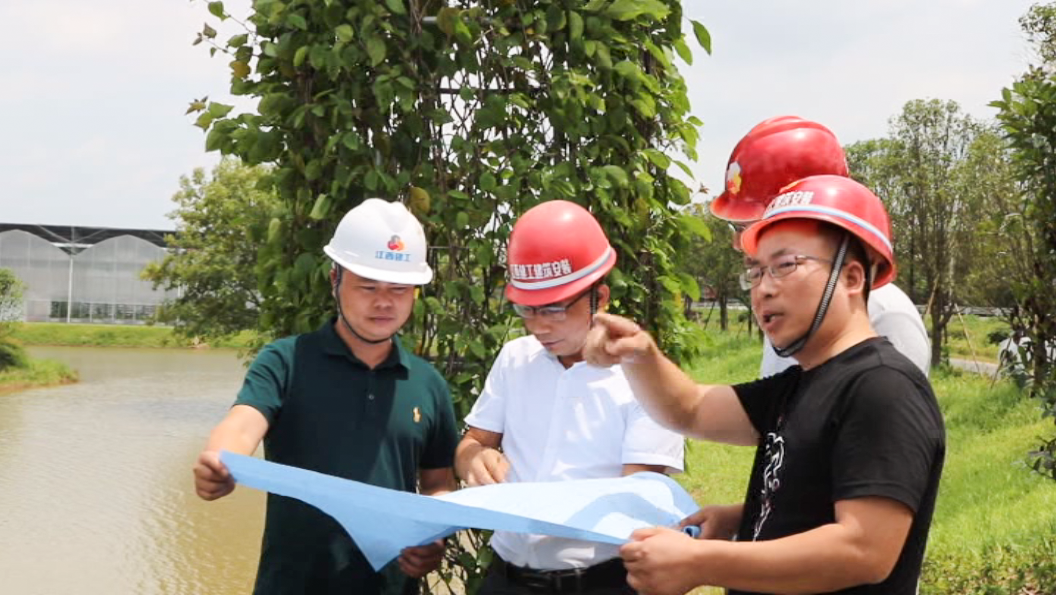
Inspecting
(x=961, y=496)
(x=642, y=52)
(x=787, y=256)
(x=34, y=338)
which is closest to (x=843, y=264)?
(x=787, y=256)

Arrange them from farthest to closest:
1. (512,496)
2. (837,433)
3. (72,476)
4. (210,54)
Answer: (72,476) < (210,54) < (512,496) < (837,433)

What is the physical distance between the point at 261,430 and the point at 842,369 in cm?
132

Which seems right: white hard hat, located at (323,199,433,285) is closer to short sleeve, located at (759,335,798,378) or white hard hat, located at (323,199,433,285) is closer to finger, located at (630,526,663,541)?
short sleeve, located at (759,335,798,378)

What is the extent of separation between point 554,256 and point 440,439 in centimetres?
61

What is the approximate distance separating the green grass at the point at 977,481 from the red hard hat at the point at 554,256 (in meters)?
1.29

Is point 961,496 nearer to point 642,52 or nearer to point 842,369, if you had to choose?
point 642,52

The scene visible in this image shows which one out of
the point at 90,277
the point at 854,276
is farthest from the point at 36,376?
the point at 854,276

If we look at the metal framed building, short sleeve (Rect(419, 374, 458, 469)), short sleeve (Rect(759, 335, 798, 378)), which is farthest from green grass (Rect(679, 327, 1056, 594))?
the metal framed building

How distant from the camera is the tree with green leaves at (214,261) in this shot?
798 inches

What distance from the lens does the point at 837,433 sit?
1.52 m

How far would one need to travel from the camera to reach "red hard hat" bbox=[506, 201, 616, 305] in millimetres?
2352

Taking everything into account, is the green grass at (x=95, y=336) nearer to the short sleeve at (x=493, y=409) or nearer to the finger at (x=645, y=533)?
the short sleeve at (x=493, y=409)

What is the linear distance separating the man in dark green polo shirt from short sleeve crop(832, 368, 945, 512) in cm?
122

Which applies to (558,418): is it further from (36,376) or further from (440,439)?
(36,376)
